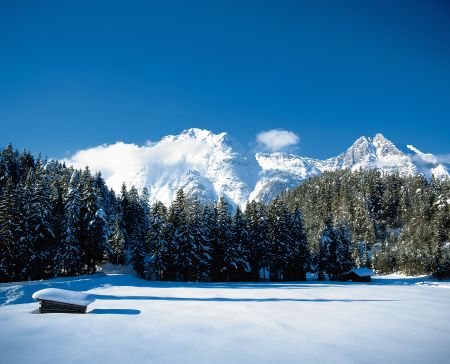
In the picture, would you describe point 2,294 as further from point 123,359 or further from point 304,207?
point 304,207

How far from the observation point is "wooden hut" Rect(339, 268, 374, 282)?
207ft

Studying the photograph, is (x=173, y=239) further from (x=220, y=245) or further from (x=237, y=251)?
(x=237, y=251)

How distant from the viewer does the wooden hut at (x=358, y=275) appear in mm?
63062

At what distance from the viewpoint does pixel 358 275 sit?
63406mm

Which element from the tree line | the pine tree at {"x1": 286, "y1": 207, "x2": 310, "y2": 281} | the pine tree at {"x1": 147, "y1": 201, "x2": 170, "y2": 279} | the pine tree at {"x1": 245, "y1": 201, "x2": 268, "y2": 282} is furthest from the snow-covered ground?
the pine tree at {"x1": 286, "y1": 207, "x2": 310, "y2": 281}

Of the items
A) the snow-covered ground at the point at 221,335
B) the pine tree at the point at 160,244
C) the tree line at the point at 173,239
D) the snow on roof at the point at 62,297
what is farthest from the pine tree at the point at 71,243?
the snow on roof at the point at 62,297

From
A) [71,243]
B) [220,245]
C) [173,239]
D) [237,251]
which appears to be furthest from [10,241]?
[237,251]

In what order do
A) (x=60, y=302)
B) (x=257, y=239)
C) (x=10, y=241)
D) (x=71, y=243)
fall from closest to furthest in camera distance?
(x=60, y=302) < (x=10, y=241) < (x=71, y=243) < (x=257, y=239)

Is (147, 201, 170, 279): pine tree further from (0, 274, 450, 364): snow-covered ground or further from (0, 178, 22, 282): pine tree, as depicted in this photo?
(0, 274, 450, 364): snow-covered ground

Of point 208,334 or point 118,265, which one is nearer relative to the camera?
point 208,334

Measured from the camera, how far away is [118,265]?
67.2 metres

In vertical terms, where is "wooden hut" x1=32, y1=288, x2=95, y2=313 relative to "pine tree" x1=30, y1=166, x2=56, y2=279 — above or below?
below

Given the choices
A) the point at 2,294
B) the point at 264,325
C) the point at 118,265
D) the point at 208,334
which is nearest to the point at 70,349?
the point at 208,334

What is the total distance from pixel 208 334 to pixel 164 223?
140 feet
